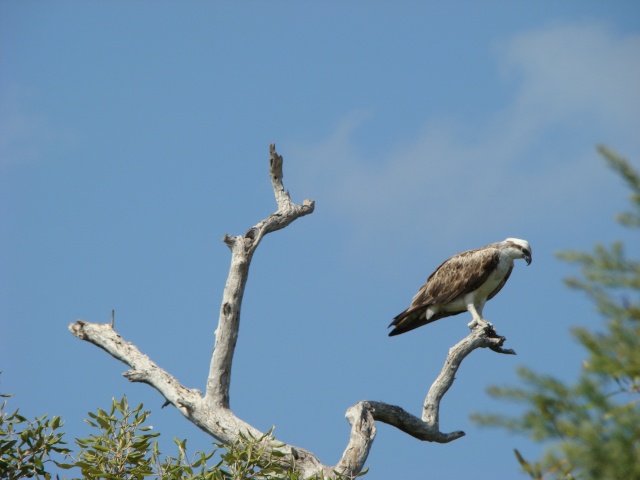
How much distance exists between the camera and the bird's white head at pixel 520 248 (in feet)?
36.5

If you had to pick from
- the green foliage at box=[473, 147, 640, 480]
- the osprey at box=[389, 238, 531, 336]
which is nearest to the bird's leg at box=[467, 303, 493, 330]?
the osprey at box=[389, 238, 531, 336]

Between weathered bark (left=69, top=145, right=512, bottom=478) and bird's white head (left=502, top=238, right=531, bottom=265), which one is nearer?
weathered bark (left=69, top=145, right=512, bottom=478)

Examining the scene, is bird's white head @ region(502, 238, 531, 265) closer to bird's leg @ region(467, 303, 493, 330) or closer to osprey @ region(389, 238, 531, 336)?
osprey @ region(389, 238, 531, 336)

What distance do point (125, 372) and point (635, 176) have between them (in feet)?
20.0

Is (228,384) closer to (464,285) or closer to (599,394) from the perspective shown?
(464,285)

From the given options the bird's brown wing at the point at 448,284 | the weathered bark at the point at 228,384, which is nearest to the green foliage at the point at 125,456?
the weathered bark at the point at 228,384

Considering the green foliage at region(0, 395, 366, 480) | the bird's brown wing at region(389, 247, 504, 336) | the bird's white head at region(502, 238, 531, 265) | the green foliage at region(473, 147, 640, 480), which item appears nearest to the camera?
the green foliage at region(473, 147, 640, 480)

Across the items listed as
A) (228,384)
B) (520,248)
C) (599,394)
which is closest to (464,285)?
(520,248)

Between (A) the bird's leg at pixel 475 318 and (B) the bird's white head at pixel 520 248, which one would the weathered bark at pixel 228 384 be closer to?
(A) the bird's leg at pixel 475 318

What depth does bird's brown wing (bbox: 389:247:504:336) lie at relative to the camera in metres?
10.7

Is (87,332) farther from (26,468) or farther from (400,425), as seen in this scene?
(400,425)

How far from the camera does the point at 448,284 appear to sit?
35.4 ft

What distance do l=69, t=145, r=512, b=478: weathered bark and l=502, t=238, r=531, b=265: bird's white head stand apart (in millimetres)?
2863

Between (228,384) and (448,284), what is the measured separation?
4078mm
